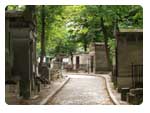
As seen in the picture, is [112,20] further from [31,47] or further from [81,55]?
[81,55]

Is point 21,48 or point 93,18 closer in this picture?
point 21,48

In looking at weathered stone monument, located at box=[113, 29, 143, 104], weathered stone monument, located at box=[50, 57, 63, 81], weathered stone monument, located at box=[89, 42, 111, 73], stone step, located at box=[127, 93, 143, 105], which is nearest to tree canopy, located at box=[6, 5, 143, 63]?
weathered stone monument, located at box=[113, 29, 143, 104]

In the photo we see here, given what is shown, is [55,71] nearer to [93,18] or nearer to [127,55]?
[93,18]

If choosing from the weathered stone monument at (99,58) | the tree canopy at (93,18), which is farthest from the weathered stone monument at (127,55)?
the weathered stone monument at (99,58)

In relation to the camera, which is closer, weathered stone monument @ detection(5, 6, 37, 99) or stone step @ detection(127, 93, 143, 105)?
stone step @ detection(127, 93, 143, 105)

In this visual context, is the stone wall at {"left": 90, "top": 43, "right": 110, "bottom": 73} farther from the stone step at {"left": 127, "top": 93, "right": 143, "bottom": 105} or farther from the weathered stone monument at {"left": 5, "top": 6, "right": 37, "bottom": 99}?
the stone step at {"left": 127, "top": 93, "right": 143, "bottom": 105}

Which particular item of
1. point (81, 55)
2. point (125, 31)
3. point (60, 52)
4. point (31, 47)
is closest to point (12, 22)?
point (31, 47)

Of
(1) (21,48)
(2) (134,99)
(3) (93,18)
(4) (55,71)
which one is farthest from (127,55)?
(4) (55,71)

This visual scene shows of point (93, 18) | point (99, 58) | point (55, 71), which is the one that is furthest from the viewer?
point (99, 58)

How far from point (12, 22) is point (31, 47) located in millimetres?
Result: 1312

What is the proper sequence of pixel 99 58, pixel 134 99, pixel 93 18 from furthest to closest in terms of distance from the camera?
pixel 99 58
pixel 93 18
pixel 134 99

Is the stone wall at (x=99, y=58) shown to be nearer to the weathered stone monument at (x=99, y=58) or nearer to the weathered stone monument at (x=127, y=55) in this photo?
the weathered stone monument at (x=99, y=58)
